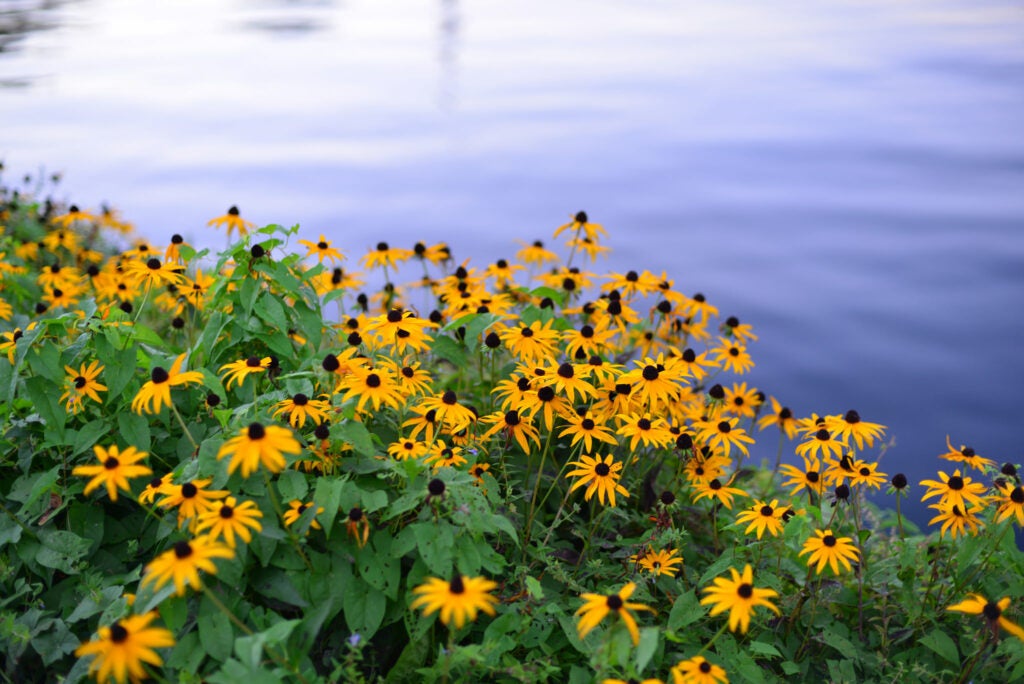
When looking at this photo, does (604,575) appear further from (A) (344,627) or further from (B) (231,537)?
(B) (231,537)

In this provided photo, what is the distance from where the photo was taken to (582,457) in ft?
9.55

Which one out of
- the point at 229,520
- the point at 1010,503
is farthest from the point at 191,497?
the point at 1010,503

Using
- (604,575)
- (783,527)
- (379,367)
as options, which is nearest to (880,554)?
(783,527)

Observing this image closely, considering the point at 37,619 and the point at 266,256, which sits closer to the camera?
the point at 37,619

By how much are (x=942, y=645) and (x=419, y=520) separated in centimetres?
177

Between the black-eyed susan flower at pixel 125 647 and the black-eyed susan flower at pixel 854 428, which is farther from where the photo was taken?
the black-eyed susan flower at pixel 854 428

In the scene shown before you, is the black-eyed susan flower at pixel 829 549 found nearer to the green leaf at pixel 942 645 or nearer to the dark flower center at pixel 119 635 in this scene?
the green leaf at pixel 942 645

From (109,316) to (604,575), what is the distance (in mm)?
1908

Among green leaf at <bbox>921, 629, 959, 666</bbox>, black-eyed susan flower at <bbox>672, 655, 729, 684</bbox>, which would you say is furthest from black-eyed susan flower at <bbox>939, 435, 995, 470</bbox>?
black-eyed susan flower at <bbox>672, 655, 729, 684</bbox>

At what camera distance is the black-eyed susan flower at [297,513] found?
8.02 ft

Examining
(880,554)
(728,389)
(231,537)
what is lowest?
(880,554)

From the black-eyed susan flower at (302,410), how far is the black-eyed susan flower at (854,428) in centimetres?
175

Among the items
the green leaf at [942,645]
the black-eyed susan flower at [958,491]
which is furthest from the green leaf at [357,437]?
the green leaf at [942,645]

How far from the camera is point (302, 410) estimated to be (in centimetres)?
265
